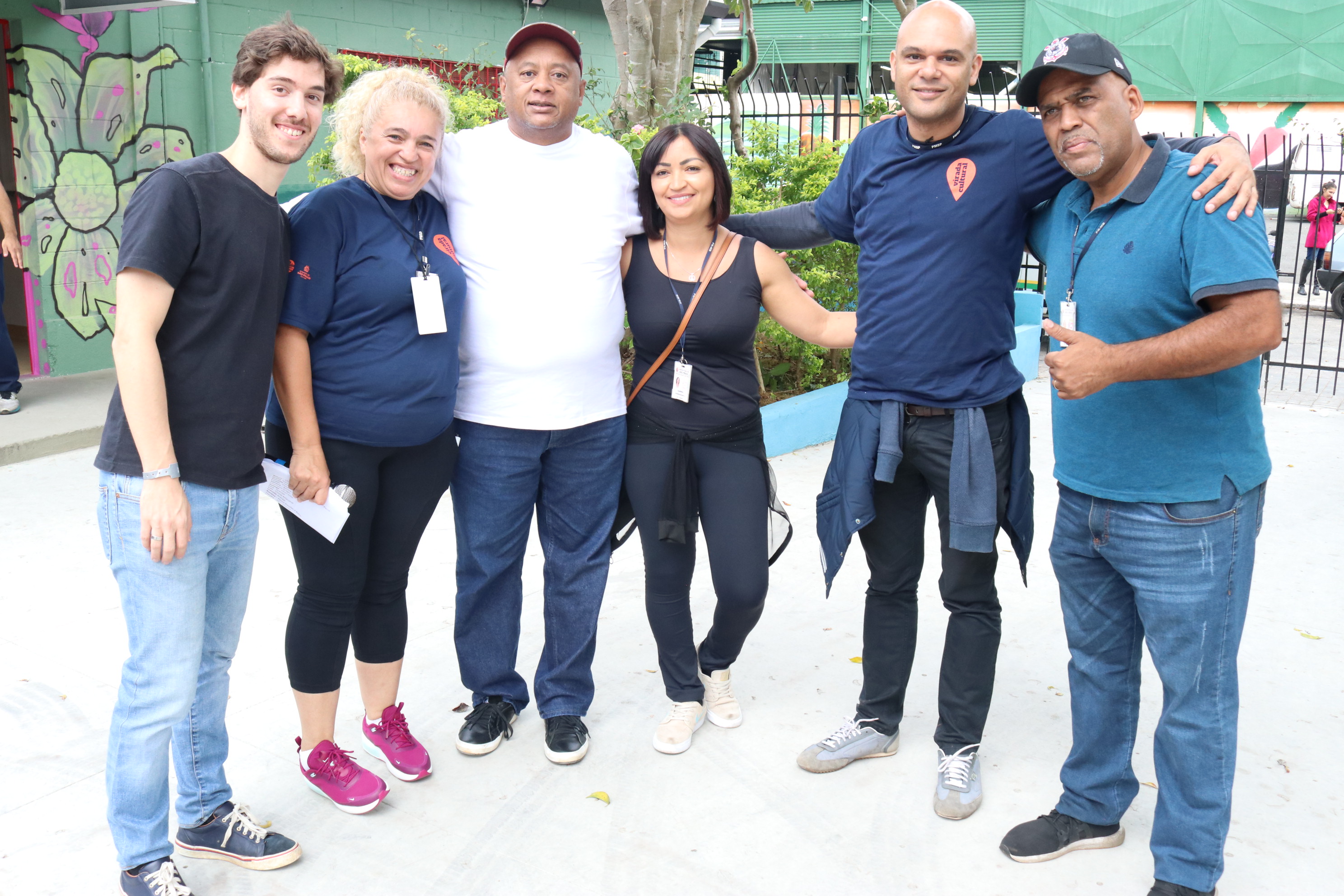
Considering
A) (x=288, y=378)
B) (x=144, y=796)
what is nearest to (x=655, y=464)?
(x=288, y=378)

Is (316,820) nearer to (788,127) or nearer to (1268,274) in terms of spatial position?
(1268,274)

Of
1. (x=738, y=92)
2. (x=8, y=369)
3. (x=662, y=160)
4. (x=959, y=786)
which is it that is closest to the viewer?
(x=959, y=786)

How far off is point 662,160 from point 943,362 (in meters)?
1.03

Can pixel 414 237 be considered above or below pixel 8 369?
above

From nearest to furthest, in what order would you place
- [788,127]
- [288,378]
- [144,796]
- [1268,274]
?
[1268,274]
[144,796]
[288,378]
[788,127]

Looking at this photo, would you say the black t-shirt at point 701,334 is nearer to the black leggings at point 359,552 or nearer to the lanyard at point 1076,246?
the black leggings at point 359,552

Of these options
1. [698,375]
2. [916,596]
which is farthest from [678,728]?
[698,375]

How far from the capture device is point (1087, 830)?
2803mm

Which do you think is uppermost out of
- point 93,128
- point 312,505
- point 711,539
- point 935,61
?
point 93,128

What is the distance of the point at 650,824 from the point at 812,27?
82.5 feet

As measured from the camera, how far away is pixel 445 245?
288cm

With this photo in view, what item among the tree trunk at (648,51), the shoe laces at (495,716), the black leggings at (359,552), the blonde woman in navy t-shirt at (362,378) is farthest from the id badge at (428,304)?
the tree trunk at (648,51)

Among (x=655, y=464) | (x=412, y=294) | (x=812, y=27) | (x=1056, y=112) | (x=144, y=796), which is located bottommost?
(x=144, y=796)

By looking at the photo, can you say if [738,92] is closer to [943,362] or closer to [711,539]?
[711,539]
